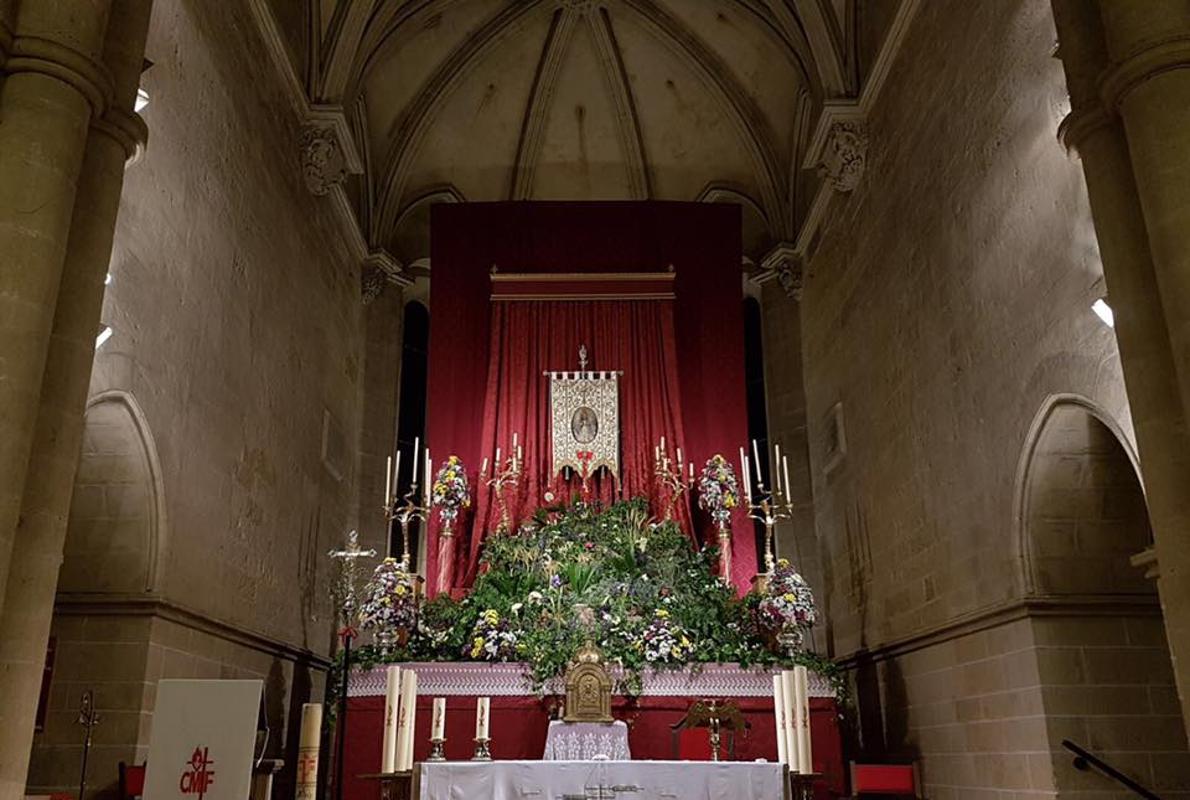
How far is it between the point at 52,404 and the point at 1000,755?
7266 mm

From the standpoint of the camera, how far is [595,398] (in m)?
14.3

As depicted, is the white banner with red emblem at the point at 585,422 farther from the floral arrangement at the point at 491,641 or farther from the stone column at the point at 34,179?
the stone column at the point at 34,179

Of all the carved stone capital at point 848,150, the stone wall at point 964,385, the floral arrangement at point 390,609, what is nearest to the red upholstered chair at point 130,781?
the floral arrangement at point 390,609

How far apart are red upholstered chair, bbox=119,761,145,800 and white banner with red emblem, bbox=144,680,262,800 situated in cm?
310

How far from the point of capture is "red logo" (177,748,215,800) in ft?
15.4

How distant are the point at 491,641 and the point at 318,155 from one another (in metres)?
6.30

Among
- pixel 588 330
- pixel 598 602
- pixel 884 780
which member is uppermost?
pixel 588 330

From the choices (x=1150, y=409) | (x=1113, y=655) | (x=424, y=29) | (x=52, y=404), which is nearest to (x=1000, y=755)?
(x=1113, y=655)

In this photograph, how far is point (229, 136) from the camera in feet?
33.2

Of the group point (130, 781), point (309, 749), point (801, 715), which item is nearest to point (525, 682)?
point (801, 715)

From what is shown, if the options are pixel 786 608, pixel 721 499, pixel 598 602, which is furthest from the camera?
pixel 721 499

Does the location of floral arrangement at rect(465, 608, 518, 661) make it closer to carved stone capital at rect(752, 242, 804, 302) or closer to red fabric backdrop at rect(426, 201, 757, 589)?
red fabric backdrop at rect(426, 201, 757, 589)

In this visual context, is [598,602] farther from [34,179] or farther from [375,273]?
[375,273]

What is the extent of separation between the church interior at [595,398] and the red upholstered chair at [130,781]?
0.02 meters
